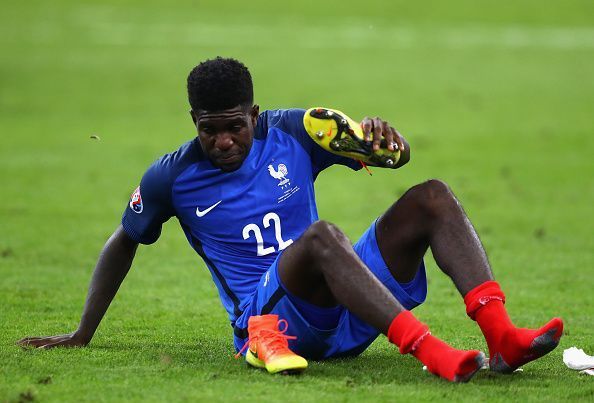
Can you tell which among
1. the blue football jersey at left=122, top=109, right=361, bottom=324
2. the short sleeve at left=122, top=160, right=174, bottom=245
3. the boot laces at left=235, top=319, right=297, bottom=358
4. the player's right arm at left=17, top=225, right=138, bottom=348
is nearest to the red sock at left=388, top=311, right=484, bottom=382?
the boot laces at left=235, top=319, right=297, bottom=358

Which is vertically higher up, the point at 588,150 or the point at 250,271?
the point at 250,271

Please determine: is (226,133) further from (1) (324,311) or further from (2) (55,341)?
(2) (55,341)

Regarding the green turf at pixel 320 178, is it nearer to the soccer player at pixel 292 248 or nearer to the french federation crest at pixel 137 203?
Result: the soccer player at pixel 292 248

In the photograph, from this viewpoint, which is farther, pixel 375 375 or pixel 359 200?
pixel 359 200

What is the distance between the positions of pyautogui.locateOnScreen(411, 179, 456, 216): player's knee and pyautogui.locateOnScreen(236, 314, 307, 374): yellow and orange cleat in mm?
997

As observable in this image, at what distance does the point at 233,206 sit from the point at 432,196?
3.84 ft

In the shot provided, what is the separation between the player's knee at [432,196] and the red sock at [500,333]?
0.50 metres

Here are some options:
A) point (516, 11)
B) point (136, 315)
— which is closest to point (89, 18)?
point (516, 11)

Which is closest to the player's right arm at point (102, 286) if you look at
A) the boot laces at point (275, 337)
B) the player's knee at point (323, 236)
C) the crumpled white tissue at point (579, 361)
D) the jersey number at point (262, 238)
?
the jersey number at point (262, 238)

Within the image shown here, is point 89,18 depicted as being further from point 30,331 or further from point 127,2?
point 30,331

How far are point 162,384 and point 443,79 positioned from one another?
22531mm

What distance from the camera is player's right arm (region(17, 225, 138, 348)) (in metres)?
7.12

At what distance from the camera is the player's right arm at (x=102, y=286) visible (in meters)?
7.12

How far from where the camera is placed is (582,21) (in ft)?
131
